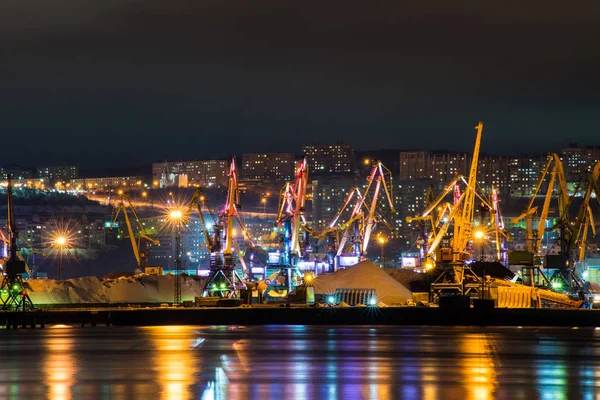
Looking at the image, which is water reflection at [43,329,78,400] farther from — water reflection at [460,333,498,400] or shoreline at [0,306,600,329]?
water reflection at [460,333,498,400]

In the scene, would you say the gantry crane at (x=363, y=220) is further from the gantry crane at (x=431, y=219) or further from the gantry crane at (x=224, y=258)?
the gantry crane at (x=224, y=258)

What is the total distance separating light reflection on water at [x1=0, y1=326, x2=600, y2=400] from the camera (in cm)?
3203

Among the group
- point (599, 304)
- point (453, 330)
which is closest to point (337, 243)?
point (599, 304)

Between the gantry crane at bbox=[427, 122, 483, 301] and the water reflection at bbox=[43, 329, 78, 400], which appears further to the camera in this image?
the gantry crane at bbox=[427, 122, 483, 301]

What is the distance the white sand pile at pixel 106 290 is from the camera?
88.8 meters

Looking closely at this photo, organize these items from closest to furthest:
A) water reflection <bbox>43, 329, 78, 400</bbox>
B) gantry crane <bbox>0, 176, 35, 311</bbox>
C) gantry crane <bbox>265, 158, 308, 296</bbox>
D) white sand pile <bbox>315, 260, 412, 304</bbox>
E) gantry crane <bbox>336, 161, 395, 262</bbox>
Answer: water reflection <bbox>43, 329, 78, 400</bbox> < gantry crane <bbox>0, 176, 35, 311</bbox> < white sand pile <bbox>315, 260, 412, 304</bbox> < gantry crane <bbox>265, 158, 308, 296</bbox> < gantry crane <bbox>336, 161, 395, 262</bbox>

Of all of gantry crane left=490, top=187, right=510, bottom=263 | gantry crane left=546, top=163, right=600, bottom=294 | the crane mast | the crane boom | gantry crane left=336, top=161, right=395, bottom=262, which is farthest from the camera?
gantry crane left=490, top=187, right=510, bottom=263

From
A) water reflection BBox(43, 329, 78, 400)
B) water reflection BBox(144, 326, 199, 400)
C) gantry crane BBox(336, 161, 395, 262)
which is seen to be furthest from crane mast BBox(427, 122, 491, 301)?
water reflection BBox(43, 329, 78, 400)

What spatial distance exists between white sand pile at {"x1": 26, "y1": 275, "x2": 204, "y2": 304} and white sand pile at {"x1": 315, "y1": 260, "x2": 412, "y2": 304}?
55.0 ft

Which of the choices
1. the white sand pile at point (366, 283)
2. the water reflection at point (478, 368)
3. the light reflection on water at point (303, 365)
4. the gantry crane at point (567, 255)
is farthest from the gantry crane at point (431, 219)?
the water reflection at point (478, 368)

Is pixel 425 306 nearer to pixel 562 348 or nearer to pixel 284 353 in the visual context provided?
pixel 562 348

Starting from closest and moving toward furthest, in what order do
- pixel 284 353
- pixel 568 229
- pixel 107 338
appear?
pixel 284 353
pixel 107 338
pixel 568 229

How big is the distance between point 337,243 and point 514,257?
37460 millimetres

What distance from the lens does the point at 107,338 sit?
178 ft
